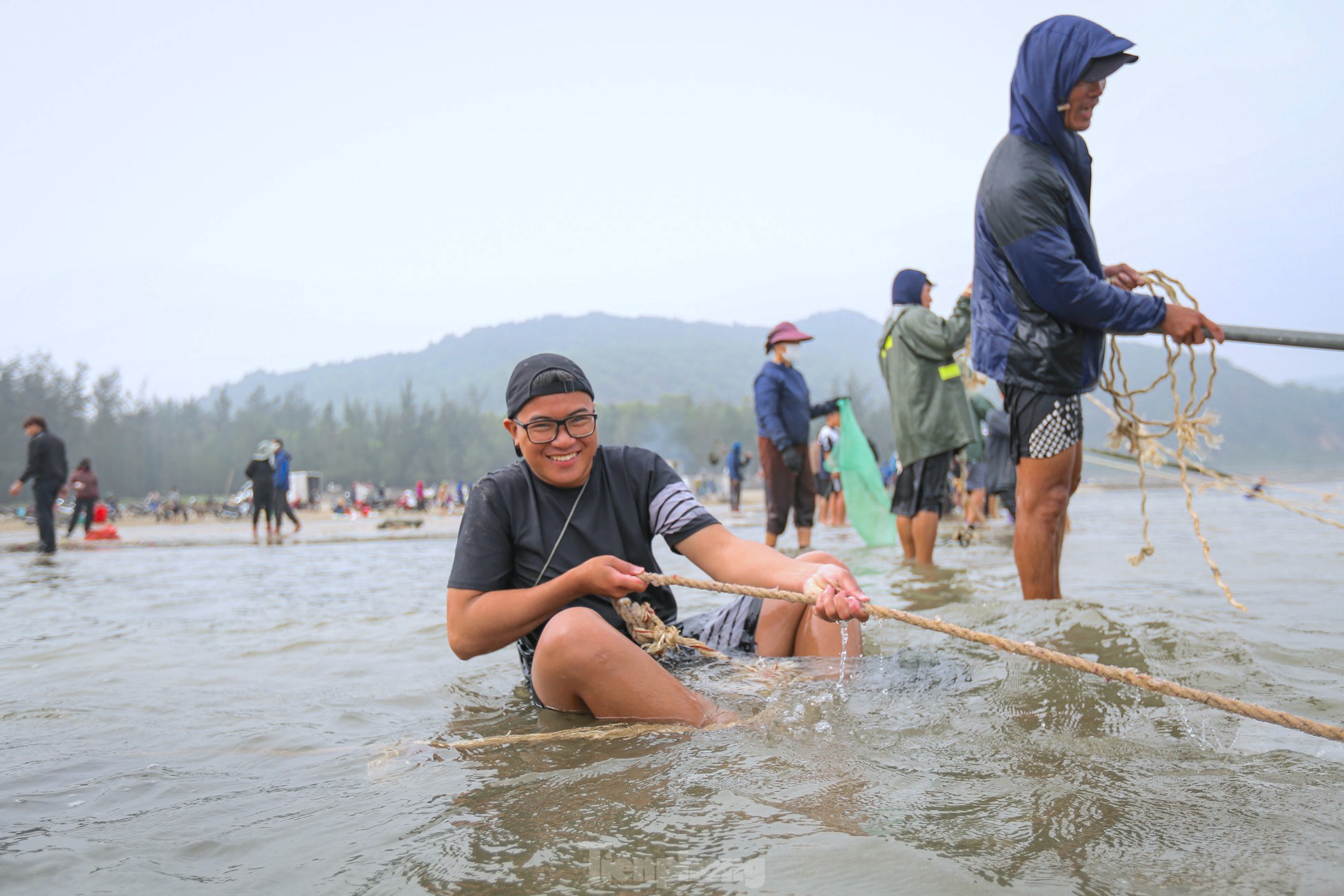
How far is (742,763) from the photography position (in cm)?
200

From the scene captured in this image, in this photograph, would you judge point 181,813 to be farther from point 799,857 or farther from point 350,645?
point 350,645

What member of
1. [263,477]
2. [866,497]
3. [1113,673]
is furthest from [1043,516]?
[263,477]

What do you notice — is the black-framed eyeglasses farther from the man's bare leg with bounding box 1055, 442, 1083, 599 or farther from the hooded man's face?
the hooded man's face

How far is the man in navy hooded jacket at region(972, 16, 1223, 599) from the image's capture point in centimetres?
345

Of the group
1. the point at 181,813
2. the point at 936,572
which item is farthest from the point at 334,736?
the point at 936,572

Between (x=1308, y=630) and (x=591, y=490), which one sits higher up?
(x=591, y=490)

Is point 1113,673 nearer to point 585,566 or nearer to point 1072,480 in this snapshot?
point 585,566

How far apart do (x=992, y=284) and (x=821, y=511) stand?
12.1 m

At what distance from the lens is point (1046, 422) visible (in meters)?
3.60

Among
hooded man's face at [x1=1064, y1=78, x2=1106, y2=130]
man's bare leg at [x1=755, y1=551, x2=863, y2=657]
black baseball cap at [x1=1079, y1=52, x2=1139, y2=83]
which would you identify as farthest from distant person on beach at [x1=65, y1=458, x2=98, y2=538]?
black baseball cap at [x1=1079, y1=52, x2=1139, y2=83]

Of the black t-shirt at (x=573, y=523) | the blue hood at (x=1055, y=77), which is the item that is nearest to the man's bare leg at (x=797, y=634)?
the black t-shirt at (x=573, y=523)

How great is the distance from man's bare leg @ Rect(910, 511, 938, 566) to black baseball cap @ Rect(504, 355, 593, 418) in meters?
3.96

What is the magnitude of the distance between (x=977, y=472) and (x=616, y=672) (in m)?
10.6

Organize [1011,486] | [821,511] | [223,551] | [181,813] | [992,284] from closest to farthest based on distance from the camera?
[181,813] → [992,284] → [1011,486] → [223,551] → [821,511]
